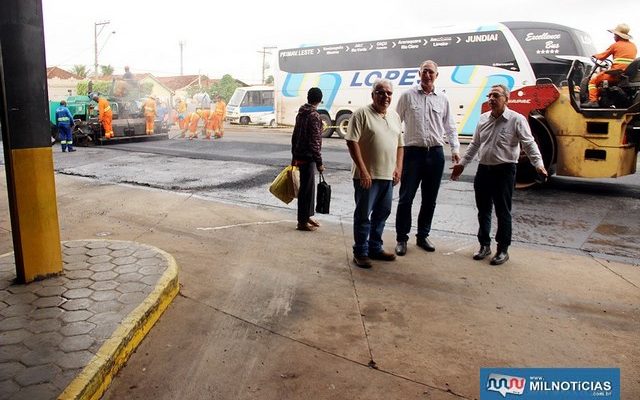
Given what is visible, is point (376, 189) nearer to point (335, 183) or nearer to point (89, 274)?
point (89, 274)

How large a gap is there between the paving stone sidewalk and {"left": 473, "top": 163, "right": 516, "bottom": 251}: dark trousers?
9.83 feet

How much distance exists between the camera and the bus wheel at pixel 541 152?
27.3 ft

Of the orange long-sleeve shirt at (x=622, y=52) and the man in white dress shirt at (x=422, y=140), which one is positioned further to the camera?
the orange long-sleeve shirt at (x=622, y=52)

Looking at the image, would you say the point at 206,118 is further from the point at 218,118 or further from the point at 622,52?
the point at 622,52

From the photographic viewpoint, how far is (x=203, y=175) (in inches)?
394

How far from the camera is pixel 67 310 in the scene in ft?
10.7

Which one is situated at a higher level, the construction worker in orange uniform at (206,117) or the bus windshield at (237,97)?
the bus windshield at (237,97)

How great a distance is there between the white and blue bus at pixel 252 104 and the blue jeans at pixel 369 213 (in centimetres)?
3037

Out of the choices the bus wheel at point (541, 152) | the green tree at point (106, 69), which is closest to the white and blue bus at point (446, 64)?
the bus wheel at point (541, 152)

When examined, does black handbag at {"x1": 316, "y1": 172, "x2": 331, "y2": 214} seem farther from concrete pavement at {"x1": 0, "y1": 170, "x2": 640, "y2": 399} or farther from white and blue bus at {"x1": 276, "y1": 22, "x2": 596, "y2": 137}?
white and blue bus at {"x1": 276, "y1": 22, "x2": 596, "y2": 137}

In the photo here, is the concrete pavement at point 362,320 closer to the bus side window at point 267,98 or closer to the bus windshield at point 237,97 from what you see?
the bus side window at point 267,98

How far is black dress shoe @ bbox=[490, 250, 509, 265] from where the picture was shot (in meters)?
4.70

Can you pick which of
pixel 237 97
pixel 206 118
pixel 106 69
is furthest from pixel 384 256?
pixel 106 69

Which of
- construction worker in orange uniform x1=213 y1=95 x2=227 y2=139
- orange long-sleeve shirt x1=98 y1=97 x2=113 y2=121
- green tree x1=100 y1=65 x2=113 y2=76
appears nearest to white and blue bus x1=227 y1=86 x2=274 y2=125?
construction worker in orange uniform x1=213 y1=95 x2=227 y2=139
